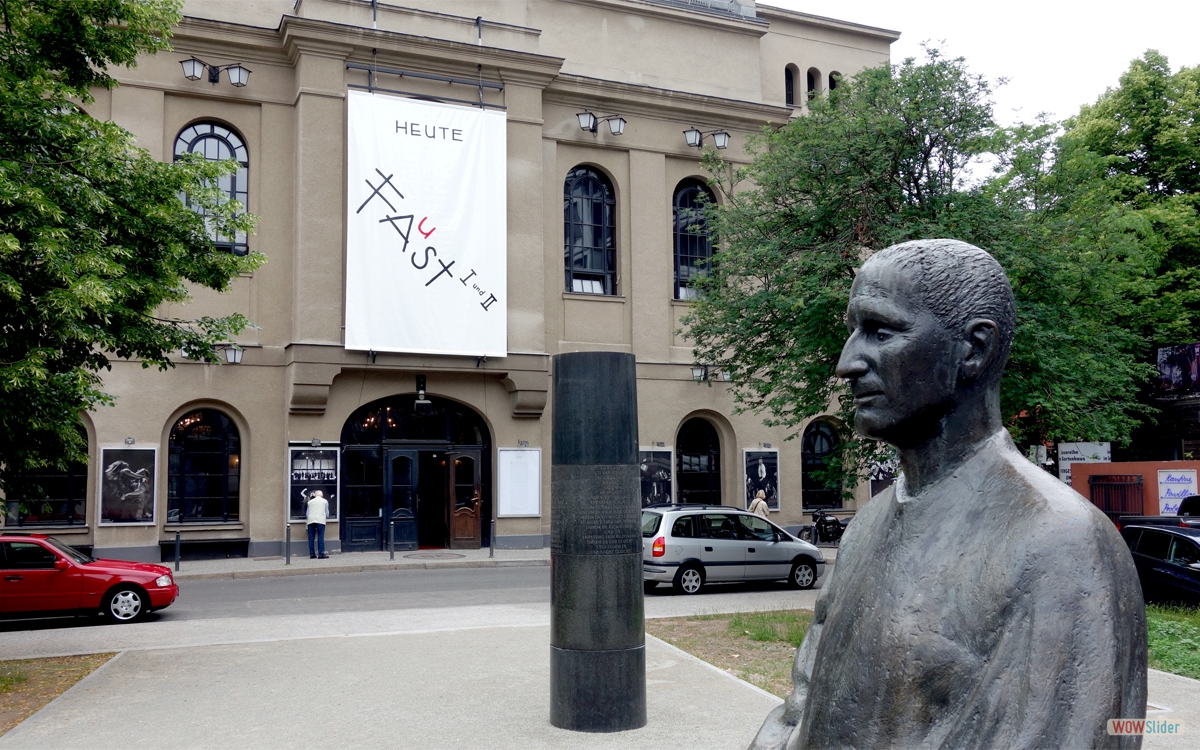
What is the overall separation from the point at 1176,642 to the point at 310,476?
753 inches

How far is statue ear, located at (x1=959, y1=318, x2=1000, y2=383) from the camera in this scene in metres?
2.01

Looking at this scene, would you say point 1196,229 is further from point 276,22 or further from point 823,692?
point 823,692

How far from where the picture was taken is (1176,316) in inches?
1227

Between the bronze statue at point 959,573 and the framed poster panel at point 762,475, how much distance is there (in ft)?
90.0

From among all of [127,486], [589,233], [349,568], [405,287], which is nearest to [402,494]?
[349,568]

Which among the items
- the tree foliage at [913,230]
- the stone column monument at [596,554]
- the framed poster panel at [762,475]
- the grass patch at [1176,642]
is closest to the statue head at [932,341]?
the stone column monument at [596,554]

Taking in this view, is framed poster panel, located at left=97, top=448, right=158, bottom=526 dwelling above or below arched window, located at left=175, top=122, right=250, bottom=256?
below

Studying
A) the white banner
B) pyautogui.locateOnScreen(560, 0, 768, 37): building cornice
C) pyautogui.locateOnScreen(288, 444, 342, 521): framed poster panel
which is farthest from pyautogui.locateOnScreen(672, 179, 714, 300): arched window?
pyautogui.locateOnScreen(288, 444, 342, 521): framed poster panel

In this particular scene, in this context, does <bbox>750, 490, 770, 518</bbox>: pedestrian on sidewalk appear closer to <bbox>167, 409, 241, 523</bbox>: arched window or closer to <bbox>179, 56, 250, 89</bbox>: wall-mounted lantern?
<bbox>167, 409, 241, 523</bbox>: arched window

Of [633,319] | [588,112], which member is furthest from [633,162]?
[633,319]

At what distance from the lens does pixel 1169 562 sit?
14.6 meters

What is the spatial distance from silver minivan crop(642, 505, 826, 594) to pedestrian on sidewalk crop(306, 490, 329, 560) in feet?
29.2

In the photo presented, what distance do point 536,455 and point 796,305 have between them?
13063 mm

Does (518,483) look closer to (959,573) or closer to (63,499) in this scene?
(63,499)
